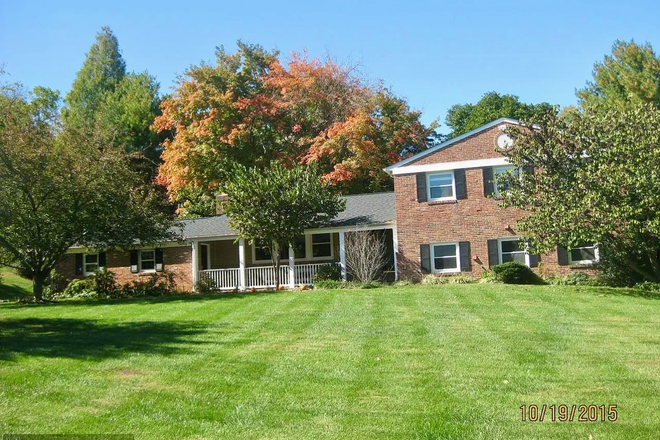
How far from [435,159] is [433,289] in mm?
6546

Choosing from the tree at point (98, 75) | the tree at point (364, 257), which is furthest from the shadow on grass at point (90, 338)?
the tree at point (98, 75)

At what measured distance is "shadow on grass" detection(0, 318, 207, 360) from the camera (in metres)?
10.0

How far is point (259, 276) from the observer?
24906mm

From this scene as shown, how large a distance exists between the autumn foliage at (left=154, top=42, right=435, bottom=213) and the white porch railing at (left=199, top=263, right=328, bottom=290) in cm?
884

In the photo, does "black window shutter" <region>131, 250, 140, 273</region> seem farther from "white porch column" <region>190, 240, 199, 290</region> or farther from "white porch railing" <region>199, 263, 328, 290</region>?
"white porch railing" <region>199, 263, 328, 290</region>

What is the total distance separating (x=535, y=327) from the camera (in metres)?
12.0

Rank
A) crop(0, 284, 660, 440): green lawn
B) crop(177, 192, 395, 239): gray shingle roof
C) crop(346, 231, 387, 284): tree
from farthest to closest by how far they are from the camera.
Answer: crop(177, 192, 395, 239): gray shingle roof, crop(346, 231, 387, 284): tree, crop(0, 284, 660, 440): green lawn

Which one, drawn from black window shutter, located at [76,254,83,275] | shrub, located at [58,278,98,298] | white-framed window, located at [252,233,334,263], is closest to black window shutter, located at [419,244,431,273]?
white-framed window, located at [252,233,334,263]

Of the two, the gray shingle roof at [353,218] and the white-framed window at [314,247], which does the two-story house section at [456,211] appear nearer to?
the gray shingle roof at [353,218]

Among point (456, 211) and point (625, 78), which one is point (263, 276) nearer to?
point (456, 211)

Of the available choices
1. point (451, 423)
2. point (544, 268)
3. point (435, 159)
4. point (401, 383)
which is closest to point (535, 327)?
point (401, 383)

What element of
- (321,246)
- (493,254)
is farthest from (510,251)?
(321,246)

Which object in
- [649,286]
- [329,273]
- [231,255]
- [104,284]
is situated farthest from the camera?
[231,255]

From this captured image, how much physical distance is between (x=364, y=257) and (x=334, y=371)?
12977 mm
